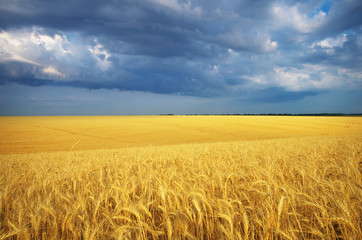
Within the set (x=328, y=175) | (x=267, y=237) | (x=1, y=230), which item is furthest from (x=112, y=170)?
(x=328, y=175)

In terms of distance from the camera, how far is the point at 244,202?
247 cm

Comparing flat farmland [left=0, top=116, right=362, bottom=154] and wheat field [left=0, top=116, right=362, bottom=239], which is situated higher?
wheat field [left=0, top=116, right=362, bottom=239]

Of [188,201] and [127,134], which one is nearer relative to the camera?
[188,201]

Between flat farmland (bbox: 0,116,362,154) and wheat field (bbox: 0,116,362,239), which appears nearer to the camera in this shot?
wheat field (bbox: 0,116,362,239)

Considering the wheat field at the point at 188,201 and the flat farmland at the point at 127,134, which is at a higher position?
the wheat field at the point at 188,201

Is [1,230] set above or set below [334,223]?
below

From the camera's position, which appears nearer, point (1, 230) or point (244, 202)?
point (1, 230)

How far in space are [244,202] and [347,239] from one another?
1052mm

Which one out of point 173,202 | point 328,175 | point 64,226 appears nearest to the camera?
point 64,226

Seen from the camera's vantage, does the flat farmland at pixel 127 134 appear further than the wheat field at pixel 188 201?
Yes

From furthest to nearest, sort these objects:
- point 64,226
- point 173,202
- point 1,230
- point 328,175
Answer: point 328,175 < point 173,202 < point 1,230 < point 64,226

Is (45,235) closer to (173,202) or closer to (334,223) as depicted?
(173,202)

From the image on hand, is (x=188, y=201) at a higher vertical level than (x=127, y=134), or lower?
higher

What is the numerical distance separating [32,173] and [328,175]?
5.72m
